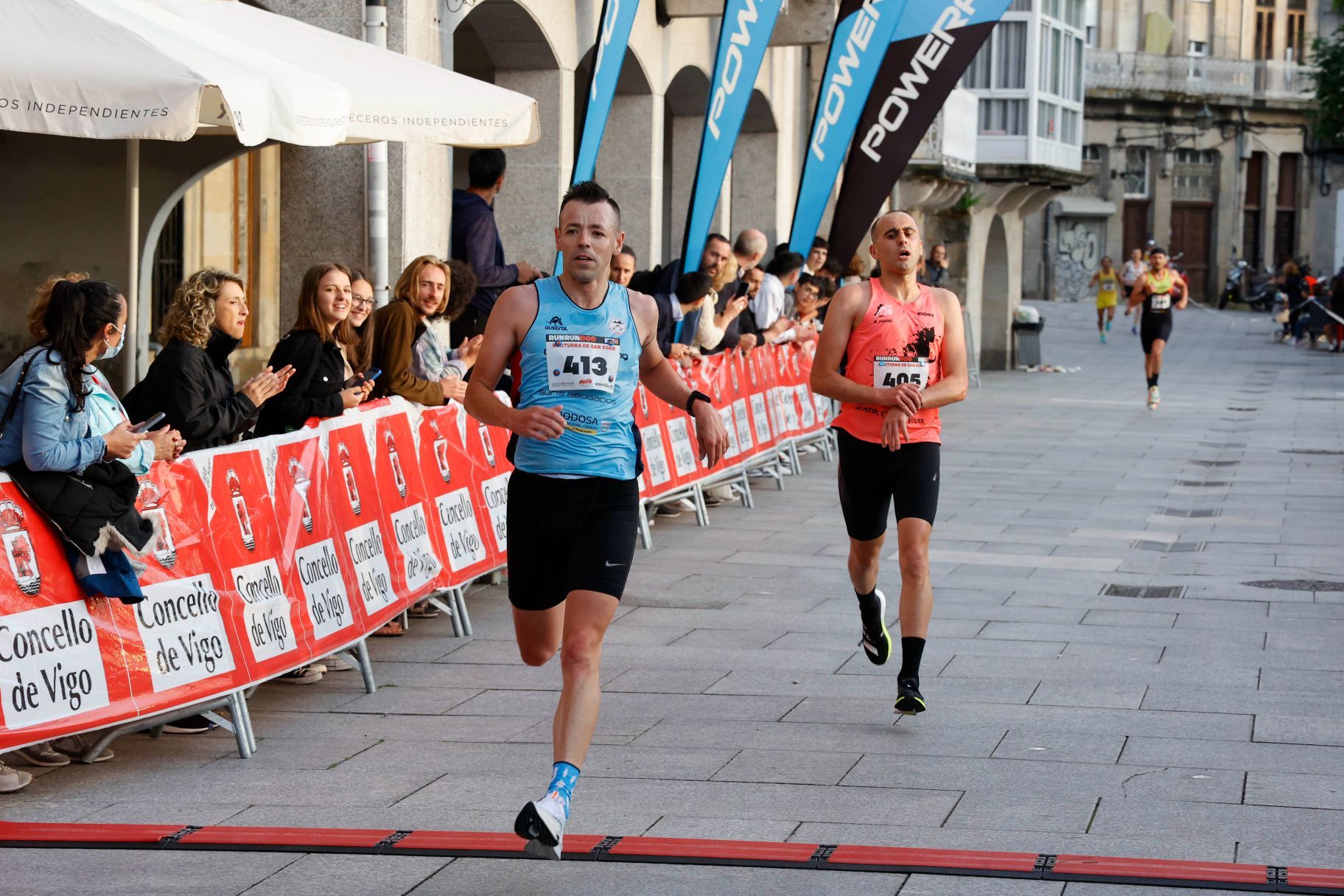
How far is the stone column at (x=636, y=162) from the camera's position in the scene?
61.3 ft

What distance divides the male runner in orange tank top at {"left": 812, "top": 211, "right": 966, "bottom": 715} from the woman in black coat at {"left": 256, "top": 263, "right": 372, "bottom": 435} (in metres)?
2.11

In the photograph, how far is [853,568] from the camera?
7.69 meters

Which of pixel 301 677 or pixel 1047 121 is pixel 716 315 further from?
pixel 1047 121

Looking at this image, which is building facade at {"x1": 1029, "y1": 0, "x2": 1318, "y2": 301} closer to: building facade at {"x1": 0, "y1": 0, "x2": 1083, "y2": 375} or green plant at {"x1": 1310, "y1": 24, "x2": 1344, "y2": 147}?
green plant at {"x1": 1310, "y1": 24, "x2": 1344, "y2": 147}

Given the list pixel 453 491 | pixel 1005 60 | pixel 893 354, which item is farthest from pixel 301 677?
pixel 1005 60

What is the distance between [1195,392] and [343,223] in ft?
57.2

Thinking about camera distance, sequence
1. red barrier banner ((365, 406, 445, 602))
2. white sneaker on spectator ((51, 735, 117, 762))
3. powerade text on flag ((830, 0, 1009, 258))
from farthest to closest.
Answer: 1. powerade text on flag ((830, 0, 1009, 258))
2. red barrier banner ((365, 406, 445, 602))
3. white sneaker on spectator ((51, 735, 117, 762))

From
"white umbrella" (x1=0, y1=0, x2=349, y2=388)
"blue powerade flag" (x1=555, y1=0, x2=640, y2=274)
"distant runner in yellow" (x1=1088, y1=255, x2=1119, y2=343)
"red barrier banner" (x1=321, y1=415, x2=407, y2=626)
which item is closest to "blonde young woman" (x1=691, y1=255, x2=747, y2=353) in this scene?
"blue powerade flag" (x1=555, y1=0, x2=640, y2=274)

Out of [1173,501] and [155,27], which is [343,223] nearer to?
[155,27]

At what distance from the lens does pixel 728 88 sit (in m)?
16.2

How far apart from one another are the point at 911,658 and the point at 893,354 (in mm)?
1174

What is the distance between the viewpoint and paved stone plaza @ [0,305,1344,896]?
17.4 feet

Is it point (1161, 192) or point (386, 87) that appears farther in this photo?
point (1161, 192)

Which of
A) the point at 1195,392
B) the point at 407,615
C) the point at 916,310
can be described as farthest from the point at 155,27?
the point at 1195,392
